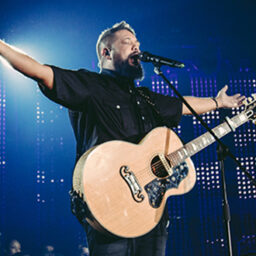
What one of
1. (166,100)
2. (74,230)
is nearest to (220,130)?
(166,100)

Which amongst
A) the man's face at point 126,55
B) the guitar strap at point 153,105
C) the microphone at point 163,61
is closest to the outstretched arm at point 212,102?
the guitar strap at point 153,105

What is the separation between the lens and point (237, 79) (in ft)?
14.8

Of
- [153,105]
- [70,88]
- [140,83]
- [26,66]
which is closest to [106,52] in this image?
[153,105]

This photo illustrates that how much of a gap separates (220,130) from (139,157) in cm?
93

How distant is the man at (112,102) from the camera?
→ 5.59 feet

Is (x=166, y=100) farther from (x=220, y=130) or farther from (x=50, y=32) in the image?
(x=50, y=32)

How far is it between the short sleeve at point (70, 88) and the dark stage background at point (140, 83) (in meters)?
2.63

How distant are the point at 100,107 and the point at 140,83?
2639 mm

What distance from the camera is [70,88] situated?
1.85 meters

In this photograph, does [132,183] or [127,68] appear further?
[127,68]

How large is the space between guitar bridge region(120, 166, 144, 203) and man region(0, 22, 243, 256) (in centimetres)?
25

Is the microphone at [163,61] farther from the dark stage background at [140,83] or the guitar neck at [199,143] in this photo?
the dark stage background at [140,83]

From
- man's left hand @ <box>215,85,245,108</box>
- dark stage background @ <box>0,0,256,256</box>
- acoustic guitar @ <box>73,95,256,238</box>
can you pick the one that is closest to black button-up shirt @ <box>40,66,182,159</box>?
acoustic guitar @ <box>73,95,256,238</box>

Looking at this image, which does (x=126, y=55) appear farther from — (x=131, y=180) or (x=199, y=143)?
(x=131, y=180)
